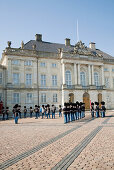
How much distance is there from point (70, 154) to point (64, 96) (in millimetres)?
28690

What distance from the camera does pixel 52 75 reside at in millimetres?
35375

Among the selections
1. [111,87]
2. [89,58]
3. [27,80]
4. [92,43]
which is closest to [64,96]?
[27,80]

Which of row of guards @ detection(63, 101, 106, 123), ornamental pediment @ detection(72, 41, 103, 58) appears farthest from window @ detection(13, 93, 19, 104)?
ornamental pediment @ detection(72, 41, 103, 58)

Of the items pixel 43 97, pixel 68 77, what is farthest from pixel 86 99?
pixel 43 97

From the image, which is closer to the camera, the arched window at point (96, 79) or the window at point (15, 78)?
the window at point (15, 78)

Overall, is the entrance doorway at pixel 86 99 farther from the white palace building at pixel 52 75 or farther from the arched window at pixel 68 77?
the arched window at pixel 68 77

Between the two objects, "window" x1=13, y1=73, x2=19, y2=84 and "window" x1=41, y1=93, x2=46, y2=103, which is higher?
"window" x1=13, y1=73, x2=19, y2=84

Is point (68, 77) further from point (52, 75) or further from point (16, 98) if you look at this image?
point (16, 98)

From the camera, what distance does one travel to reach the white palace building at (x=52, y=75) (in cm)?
3169

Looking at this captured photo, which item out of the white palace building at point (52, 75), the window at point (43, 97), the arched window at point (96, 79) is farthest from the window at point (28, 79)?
the arched window at point (96, 79)

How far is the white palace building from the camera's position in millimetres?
31688

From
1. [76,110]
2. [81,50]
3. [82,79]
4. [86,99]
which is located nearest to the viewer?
[76,110]

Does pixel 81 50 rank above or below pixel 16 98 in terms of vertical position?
above

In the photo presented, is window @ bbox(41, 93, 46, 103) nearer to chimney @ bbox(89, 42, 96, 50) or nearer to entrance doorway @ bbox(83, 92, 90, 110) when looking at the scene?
entrance doorway @ bbox(83, 92, 90, 110)
